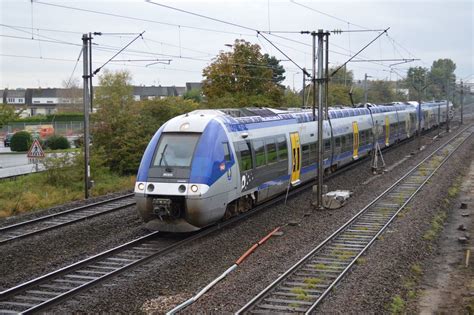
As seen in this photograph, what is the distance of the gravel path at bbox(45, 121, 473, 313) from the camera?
35.9 ft

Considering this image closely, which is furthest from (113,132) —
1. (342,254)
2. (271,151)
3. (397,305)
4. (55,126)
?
(55,126)

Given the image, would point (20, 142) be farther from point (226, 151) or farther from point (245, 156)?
point (226, 151)

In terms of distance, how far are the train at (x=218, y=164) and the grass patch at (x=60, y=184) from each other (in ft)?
28.6

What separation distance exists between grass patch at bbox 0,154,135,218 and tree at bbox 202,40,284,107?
12654 mm

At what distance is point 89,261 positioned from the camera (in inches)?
534

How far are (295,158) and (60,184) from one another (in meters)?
11.6

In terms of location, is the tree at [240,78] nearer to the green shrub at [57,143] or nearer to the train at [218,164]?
the green shrub at [57,143]

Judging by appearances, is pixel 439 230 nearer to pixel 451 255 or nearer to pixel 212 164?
pixel 451 255

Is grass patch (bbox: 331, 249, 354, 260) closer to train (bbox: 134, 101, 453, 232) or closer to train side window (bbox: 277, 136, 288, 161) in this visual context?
train (bbox: 134, 101, 453, 232)

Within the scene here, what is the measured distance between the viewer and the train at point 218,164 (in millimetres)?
15297

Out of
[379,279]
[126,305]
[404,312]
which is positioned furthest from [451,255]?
[126,305]

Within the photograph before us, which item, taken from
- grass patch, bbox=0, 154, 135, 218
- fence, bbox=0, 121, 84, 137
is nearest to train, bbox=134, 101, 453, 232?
grass patch, bbox=0, 154, 135, 218

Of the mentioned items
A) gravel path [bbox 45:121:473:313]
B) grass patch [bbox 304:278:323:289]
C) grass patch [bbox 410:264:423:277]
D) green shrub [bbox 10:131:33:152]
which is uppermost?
green shrub [bbox 10:131:33:152]

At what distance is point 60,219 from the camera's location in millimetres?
19062
